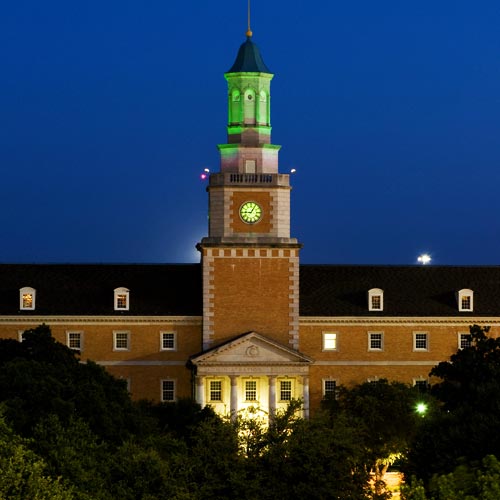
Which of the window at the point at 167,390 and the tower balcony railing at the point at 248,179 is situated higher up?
the tower balcony railing at the point at 248,179

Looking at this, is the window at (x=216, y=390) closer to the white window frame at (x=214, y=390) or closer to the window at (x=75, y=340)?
the white window frame at (x=214, y=390)

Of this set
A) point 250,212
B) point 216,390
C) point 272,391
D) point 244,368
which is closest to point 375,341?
point 272,391

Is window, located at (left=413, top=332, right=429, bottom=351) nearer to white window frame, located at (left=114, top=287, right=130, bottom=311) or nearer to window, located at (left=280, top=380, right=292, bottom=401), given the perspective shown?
window, located at (left=280, top=380, right=292, bottom=401)

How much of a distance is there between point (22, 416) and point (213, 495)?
9.39 meters

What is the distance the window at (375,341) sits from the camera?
111m

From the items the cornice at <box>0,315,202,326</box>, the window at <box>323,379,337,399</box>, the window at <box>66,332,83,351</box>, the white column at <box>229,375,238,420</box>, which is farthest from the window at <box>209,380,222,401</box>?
the window at <box>66,332,83,351</box>

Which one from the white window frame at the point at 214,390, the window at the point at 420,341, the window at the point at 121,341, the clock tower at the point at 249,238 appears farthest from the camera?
the window at the point at 420,341

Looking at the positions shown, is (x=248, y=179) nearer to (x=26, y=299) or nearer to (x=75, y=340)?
(x=75, y=340)

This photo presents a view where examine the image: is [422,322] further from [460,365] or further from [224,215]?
[460,365]

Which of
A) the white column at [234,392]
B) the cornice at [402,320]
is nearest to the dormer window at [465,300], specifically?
the cornice at [402,320]

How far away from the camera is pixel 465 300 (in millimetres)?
111938

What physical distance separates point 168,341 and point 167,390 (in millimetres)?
2941

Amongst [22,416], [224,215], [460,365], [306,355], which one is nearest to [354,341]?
[306,355]

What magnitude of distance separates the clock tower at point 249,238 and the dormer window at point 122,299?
16.5 ft
